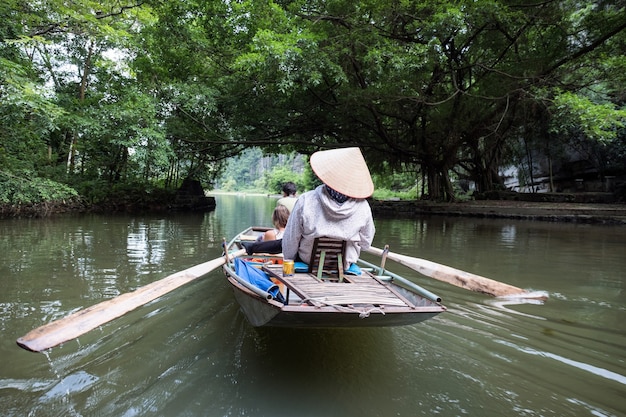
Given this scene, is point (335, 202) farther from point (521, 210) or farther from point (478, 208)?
point (478, 208)

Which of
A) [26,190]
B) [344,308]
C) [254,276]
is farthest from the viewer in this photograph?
[26,190]

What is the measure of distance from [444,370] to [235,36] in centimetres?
1342

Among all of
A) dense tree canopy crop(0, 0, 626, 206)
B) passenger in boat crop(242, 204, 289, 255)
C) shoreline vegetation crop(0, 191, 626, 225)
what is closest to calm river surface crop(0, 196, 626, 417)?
passenger in boat crop(242, 204, 289, 255)

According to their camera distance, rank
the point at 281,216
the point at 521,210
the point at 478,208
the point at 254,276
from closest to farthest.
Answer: the point at 254,276 → the point at 281,216 → the point at 521,210 → the point at 478,208

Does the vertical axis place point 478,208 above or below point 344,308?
above

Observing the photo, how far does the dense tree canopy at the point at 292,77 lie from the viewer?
10.4 m

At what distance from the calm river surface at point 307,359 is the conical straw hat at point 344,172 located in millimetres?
1358

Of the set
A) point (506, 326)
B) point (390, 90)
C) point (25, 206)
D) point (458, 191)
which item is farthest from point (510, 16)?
point (458, 191)

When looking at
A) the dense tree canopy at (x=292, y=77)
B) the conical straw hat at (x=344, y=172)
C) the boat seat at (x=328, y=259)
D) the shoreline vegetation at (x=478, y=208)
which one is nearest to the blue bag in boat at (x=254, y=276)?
the boat seat at (x=328, y=259)

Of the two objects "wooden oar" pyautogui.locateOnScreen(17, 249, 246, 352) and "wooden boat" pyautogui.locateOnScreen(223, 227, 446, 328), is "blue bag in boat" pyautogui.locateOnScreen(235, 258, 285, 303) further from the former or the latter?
"wooden oar" pyautogui.locateOnScreen(17, 249, 246, 352)

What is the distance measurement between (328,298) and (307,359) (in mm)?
662

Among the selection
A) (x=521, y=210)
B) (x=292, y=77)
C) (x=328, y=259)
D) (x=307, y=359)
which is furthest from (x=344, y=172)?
(x=521, y=210)

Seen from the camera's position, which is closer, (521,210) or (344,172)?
(344,172)

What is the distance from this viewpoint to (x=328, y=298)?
2.67m
